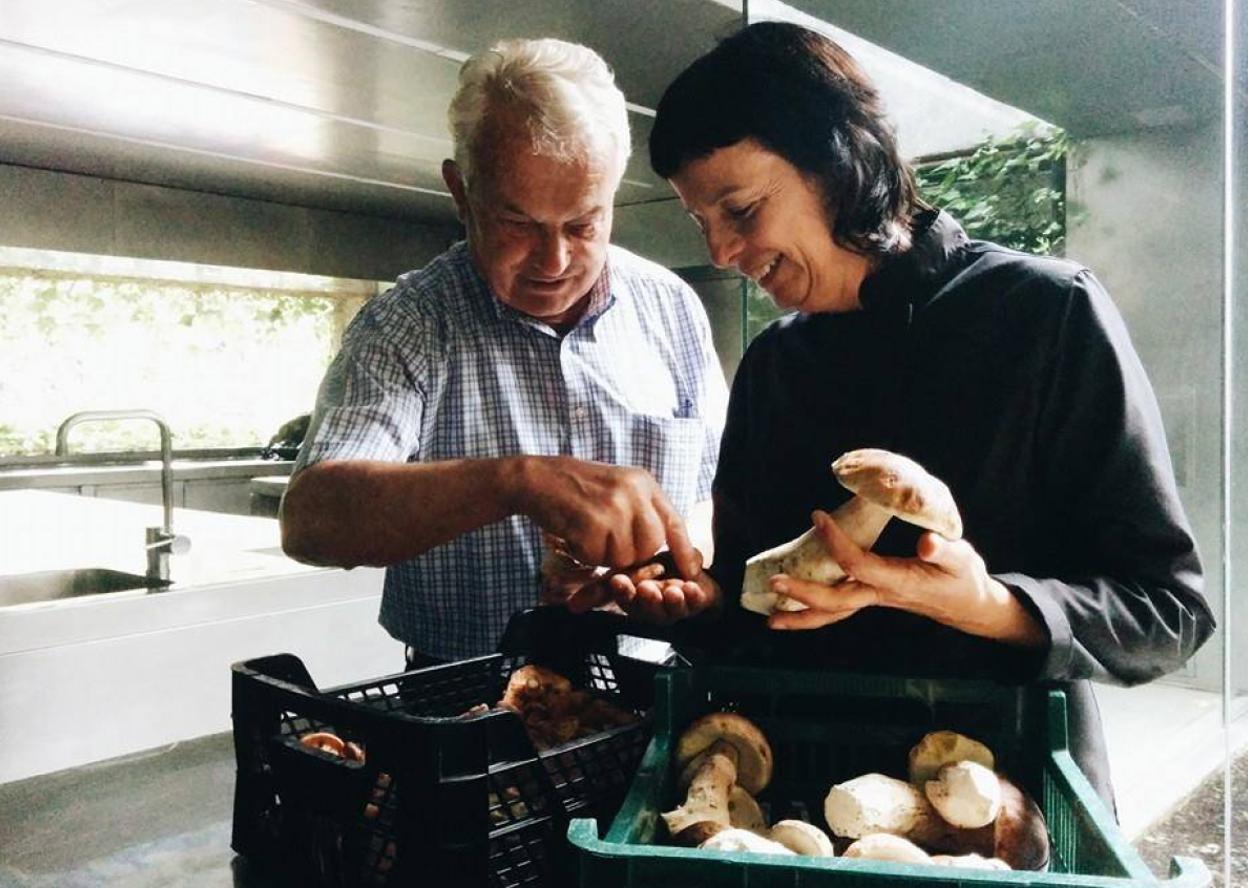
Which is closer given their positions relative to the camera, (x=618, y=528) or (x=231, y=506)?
(x=618, y=528)

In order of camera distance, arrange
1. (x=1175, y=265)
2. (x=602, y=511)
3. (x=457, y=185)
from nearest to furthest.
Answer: (x=602, y=511), (x=457, y=185), (x=1175, y=265)

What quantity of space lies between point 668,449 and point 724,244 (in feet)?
1.47

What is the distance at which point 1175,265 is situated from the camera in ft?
8.16

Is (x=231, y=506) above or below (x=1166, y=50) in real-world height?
below

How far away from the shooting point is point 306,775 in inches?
29.6

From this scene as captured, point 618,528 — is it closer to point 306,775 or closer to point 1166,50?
point 306,775

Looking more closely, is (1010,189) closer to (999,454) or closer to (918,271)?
(918,271)

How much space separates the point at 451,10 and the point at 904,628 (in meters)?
1.64

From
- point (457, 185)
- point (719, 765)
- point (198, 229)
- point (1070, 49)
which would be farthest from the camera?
point (198, 229)

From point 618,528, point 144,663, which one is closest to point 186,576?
point 144,663

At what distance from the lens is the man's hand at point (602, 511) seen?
900 mm

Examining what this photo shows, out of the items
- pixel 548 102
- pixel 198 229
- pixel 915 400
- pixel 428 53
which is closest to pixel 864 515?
pixel 915 400

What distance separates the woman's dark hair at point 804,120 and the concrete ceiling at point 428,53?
46.8 inches

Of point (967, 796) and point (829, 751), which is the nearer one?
point (967, 796)
